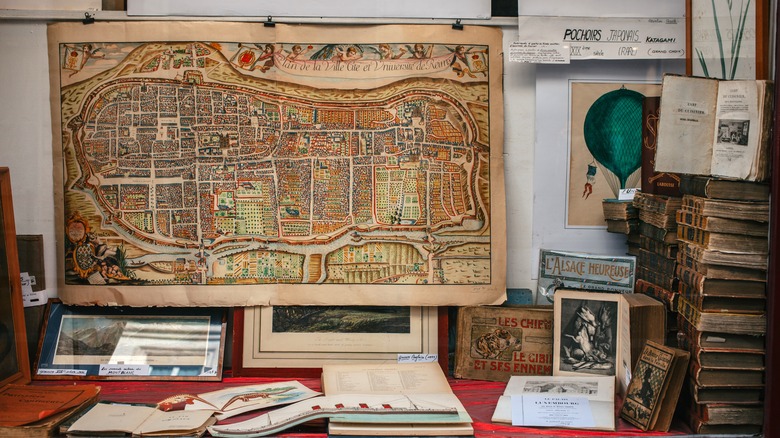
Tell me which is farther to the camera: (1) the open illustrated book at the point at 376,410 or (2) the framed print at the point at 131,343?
(2) the framed print at the point at 131,343

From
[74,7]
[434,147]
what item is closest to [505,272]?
[434,147]

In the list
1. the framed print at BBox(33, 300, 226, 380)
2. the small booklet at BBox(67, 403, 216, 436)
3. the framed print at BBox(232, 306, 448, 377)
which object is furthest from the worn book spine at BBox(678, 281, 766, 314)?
the framed print at BBox(33, 300, 226, 380)

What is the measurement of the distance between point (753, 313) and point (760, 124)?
23.7 inches

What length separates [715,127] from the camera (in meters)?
2.46

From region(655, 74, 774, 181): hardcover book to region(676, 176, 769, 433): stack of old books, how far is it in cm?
9

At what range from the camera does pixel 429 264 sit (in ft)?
9.89

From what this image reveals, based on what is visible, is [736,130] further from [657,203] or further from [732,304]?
[732,304]

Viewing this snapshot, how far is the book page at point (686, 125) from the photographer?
8.14 ft

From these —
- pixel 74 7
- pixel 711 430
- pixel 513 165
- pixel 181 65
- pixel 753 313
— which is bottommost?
pixel 711 430

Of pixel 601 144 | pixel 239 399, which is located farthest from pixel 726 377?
pixel 239 399

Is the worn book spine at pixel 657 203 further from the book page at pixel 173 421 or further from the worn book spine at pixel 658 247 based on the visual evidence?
the book page at pixel 173 421

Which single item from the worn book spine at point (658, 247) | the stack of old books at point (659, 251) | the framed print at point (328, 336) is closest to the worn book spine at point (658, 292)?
the stack of old books at point (659, 251)

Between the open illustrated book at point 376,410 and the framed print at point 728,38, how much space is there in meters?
1.47

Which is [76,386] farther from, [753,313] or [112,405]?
[753,313]
